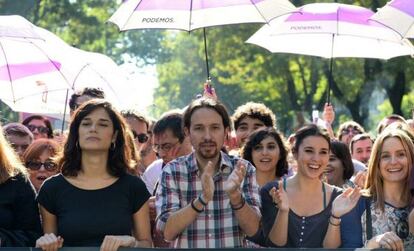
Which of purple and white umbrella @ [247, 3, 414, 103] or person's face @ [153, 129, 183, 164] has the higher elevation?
purple and white umbrella @ [247, 3, 414, 103]

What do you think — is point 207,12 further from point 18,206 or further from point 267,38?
point 18,206

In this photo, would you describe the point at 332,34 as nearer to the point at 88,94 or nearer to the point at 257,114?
the point at 257,114

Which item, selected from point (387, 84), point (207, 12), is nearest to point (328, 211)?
point (207, 12)

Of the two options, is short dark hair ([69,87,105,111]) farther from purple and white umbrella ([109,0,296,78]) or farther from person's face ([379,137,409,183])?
person's face ([379,137,409,183])

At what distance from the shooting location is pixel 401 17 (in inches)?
339

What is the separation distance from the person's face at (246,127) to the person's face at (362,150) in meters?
2.19

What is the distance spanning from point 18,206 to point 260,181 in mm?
2180

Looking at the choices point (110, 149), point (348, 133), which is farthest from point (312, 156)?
point (348, 133)

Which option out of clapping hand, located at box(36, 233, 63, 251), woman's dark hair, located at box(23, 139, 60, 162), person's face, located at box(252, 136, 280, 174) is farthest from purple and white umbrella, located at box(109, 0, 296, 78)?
clapping hand, located at box(36, 233, 63, 251)

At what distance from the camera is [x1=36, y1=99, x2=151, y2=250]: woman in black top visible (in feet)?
19.9

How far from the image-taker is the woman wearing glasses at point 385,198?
21.1ft

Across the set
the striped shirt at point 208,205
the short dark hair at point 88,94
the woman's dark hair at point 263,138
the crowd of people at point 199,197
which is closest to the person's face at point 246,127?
the woman's dark hair at point 263,138

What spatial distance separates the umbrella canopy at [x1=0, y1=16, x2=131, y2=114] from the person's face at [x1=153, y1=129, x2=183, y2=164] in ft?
6.57

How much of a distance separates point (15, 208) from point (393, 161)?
2491 mm
